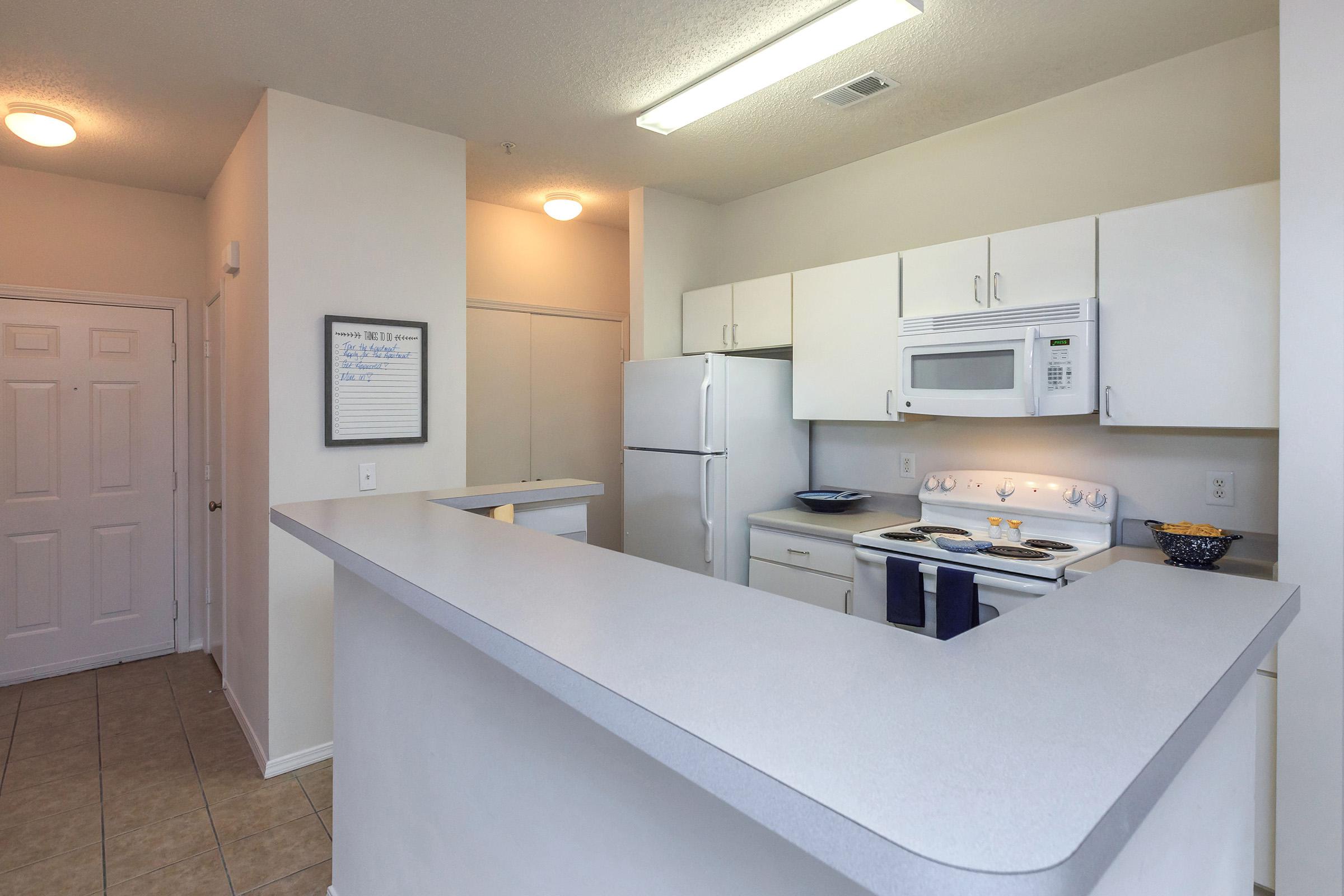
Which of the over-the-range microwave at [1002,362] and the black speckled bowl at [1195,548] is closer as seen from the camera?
the black speckled bowl at [1195,548]

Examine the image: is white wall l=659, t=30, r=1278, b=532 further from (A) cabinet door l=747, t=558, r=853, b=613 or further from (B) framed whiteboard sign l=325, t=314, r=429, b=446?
(B) framed whiteboard sign l=325, t=314, r=429, b=446

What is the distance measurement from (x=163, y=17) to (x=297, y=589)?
2.03 m

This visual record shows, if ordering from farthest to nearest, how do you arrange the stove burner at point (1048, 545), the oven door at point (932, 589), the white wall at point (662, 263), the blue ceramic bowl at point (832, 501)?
the white wall at point (662, 263)
the blue ceramic bowl at point (832, 501)
the stove burner at point (1048, 545)
the oven door at point (932, 589)

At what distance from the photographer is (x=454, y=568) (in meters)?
1.23

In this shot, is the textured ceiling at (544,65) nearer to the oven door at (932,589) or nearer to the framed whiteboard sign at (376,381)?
the framed whiteboard sign at (376,381)

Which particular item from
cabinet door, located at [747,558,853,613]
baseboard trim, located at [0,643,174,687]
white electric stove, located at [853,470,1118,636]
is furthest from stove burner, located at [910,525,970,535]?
baseboard trim, located at [0,643,174,687]

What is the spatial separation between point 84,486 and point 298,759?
2205mm

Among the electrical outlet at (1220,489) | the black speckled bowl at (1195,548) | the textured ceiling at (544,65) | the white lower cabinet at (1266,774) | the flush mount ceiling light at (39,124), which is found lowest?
the white lower cabinet at (1266,774)

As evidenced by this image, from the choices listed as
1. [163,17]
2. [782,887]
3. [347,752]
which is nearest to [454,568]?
[782,887]

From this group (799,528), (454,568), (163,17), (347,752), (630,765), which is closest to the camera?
(630,765)

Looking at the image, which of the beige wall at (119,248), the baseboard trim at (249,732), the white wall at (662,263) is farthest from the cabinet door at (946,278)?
the beige wall at (119,248)

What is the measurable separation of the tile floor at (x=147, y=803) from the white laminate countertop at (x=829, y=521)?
2135mm

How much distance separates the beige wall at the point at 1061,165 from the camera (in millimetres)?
2387

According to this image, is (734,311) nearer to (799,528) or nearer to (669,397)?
(669,397)
